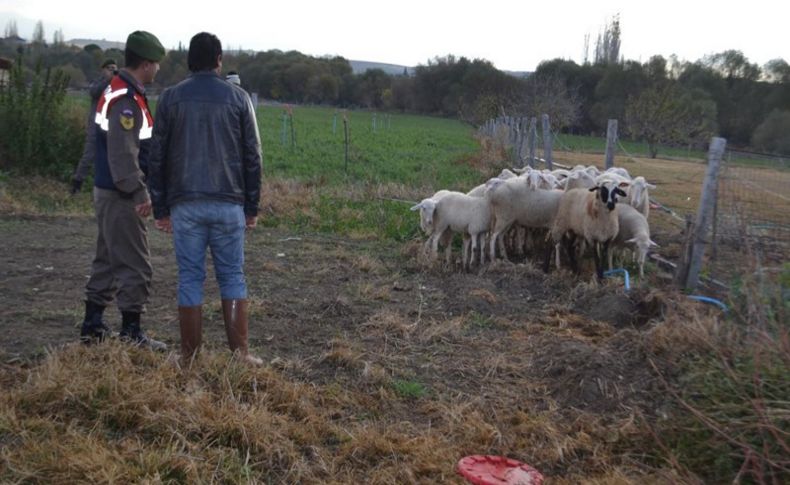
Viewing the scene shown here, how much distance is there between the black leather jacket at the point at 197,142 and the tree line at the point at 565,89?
11.5 meters

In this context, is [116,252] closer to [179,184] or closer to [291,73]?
[179,184]

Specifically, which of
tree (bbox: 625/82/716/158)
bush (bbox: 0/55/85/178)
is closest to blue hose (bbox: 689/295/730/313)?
bush (bbox: 0/55/85/178)

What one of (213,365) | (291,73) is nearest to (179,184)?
(213,365)

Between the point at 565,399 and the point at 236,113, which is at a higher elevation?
the point at 236,113

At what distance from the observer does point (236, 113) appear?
4656mm

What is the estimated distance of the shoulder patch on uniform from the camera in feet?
15.8

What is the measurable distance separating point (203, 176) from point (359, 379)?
5.68 feet

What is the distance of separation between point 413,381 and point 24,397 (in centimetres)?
246

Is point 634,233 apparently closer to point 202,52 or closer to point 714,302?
point 714,302

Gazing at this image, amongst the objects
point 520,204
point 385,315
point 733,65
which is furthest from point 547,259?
point 733,65

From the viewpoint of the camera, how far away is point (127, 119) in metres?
4.84

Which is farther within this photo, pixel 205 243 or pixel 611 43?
pixel 611 43

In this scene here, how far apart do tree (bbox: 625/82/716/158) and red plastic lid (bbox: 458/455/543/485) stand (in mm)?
44515

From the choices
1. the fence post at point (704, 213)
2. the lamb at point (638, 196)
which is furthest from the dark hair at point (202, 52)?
the lamb at point (638, 196)
